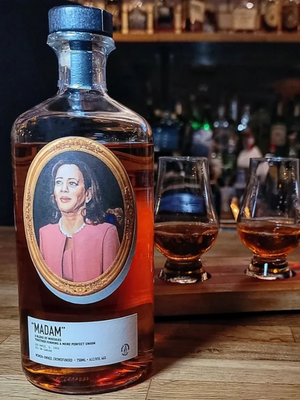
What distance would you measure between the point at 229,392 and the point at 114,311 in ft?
0.36

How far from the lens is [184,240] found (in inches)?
23.7

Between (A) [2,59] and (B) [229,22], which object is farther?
(B) [229,22]

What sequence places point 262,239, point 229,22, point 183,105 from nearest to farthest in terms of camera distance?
point 262,239 → point 229,22 → point 183,105

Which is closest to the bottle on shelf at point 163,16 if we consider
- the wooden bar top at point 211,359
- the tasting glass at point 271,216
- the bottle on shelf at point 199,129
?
the bottle on shelf at point 199,129

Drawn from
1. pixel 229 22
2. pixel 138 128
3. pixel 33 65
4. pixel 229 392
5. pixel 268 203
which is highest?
pixel 229 22

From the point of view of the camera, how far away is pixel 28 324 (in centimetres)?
42

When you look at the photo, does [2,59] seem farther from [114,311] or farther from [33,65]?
[114,311]

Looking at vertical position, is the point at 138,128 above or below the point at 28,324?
above

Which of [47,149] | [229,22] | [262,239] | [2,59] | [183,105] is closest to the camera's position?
[47,149]

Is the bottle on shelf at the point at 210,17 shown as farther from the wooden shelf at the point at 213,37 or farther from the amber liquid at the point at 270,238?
the amber liquid at the point at 270,238

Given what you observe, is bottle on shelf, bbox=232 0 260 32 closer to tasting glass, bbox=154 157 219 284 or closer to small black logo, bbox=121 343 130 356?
tasting glass, bbox=154 157 219 284

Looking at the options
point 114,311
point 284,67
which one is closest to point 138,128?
point 114,311

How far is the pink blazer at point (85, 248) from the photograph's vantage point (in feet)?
1.28

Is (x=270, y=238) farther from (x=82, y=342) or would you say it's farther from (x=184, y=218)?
(x=82, y=342)
